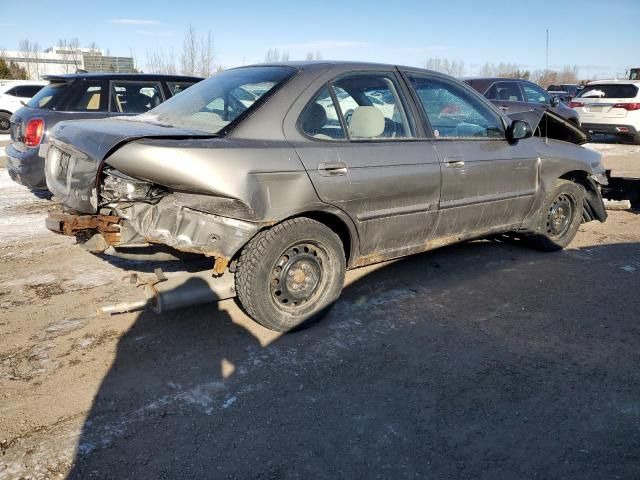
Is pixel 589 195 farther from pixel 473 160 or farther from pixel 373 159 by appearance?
pixel 373 159

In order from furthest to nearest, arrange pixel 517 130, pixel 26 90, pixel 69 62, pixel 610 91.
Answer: pixel 69 62, pixel 26 90, pixel 610 91, pixel 517 130

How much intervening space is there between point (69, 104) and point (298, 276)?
4954 millimetres

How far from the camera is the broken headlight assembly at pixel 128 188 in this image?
3.21 metres

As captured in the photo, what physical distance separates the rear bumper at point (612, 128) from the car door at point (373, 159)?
13.3 m

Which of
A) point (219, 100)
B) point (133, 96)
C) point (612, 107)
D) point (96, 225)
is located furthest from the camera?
point (612, 107)

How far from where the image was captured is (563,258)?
17.9 ft

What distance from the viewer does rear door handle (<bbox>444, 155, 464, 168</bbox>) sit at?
13.9ft

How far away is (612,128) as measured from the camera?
15359 millimetres

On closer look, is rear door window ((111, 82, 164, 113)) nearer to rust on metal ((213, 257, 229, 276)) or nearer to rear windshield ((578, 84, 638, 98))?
rust on metal ((213, 257, 229, 276))

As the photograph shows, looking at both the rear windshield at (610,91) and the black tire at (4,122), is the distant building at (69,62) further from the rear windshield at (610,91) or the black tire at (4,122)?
the rear windshield at (610,91)

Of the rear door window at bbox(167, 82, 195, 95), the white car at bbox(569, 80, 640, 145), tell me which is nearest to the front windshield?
the rear door window at bbox(167, 82, 195, 95)

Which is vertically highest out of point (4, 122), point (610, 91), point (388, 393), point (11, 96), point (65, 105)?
point (11, 96)

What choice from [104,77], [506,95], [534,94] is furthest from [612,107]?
[104,77]

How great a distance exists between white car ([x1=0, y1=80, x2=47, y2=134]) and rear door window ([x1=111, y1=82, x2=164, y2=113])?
38.1 feet
